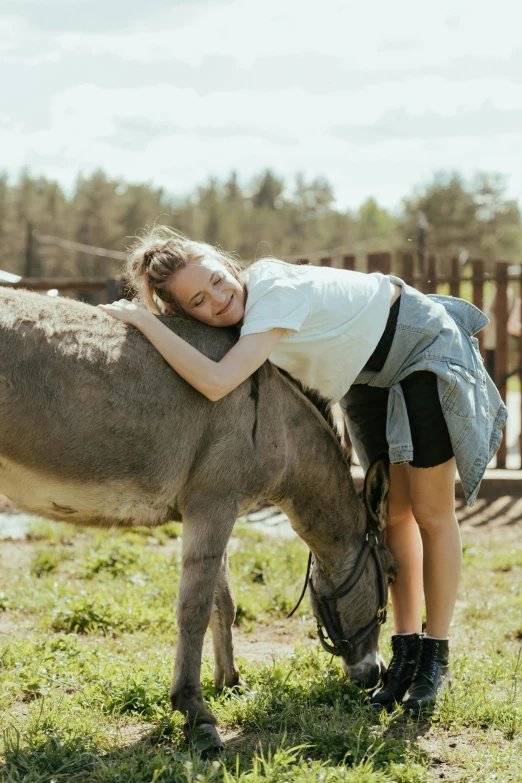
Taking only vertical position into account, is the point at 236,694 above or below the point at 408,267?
below

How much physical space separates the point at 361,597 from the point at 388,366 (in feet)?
3.54

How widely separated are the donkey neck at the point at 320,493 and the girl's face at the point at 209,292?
52 cm

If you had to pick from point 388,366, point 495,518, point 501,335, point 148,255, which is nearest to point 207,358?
point 148,255

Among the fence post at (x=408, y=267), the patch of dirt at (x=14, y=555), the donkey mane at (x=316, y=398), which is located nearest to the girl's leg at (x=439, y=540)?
the donkey mane at (x=316, y=398)

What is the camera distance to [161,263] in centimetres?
321

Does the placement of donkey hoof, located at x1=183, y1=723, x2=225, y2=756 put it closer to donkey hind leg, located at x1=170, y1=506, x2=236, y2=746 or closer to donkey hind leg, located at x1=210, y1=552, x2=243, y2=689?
donkey hind leg, located at x1=170, y1=506, x2=236, y2=746

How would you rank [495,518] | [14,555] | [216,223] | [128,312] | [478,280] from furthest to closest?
[216,223] → [478,280] → [495,518] → [14,555] → [128,312]

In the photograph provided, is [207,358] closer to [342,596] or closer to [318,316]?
[318,316]

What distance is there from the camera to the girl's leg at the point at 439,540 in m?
3.54

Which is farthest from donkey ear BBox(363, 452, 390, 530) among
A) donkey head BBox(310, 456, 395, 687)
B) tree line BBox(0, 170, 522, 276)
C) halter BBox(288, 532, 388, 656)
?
tree line BBox(0, 170, 522, 276)

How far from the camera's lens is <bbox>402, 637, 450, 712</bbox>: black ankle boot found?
3383 millimetres

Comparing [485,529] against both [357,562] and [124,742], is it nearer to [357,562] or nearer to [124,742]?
[357,562]

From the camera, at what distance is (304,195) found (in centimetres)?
8538

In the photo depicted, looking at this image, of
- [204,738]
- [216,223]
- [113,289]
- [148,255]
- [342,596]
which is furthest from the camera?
[216,223]
